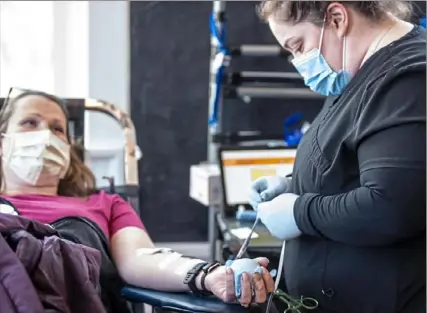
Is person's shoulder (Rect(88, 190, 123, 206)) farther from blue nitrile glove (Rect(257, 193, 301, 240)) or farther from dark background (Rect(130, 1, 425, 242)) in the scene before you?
dark background (Rect(130, 1, 425, 242))

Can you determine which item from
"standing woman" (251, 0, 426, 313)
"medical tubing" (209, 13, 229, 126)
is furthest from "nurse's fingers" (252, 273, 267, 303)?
"medical tubing" (209, 13, 229, 126)

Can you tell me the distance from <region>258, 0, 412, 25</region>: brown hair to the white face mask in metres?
0.73

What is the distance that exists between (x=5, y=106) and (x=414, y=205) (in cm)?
118

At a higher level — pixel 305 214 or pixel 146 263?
pixel 305 214

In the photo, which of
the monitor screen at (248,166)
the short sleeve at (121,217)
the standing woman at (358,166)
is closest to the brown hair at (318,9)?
the standing woman at (358,166)

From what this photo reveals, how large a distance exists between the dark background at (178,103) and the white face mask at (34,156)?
4.71ft

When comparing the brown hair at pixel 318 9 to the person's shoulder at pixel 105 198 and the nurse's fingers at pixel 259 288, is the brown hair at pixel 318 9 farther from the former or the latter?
the person's shoulder at pixel 105 198

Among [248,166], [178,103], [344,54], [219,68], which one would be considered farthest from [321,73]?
[178,103]

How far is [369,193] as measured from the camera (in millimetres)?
1266

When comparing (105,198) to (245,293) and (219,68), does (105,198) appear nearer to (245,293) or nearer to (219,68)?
(245,293)

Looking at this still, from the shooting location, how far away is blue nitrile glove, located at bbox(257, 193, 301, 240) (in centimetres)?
142

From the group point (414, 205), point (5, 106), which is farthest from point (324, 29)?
point (5, 106)

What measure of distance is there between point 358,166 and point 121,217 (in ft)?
2.48

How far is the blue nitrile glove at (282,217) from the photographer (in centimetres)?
142
